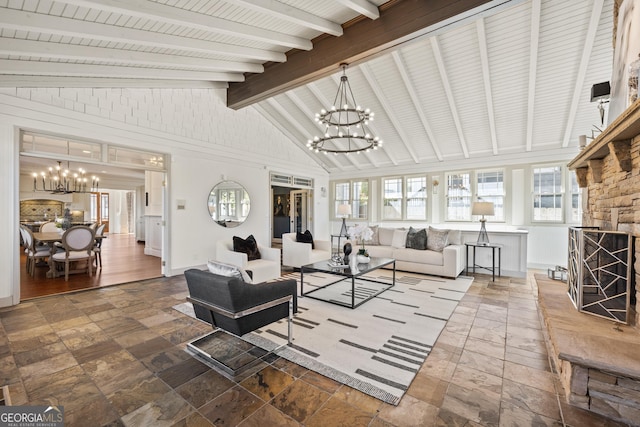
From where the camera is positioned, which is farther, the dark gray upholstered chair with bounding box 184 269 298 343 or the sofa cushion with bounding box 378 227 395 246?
the sofa cushion with bounding box 378 227 395 246

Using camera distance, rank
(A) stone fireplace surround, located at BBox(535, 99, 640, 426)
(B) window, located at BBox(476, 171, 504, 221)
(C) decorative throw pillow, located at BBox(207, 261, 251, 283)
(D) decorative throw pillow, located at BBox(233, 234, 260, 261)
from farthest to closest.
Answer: (B) window, located at BBox(476, 171, 504, 221) < (D) decorative throw pillow, located at BBox(233, 234, 260, 261) < (C) decorative throw pillow, located at BBox(207, 261, 251, 283) < (A) stone fireplace surround, located at BBox(535, 99, 640, 426)

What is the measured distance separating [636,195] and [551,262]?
528 cm

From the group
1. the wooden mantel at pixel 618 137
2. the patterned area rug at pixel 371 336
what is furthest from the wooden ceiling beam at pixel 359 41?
the patterned area rug at pixel 371 336

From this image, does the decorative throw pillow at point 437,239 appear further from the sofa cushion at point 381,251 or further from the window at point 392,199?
the window at point 392,199

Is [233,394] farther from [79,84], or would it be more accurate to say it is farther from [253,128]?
[253,128]

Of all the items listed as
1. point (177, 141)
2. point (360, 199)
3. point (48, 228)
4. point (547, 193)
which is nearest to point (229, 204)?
point (177, 141)

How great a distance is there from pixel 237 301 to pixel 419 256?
4380mm

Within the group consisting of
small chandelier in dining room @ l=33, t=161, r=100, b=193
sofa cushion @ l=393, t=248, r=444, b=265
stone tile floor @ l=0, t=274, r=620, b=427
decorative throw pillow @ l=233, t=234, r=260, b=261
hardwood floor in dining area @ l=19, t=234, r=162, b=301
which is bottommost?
stone tile floor @ l=0, t=274, r=620, b=427

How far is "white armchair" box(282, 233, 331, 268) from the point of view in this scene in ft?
18.6

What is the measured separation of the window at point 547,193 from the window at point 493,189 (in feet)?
2.23

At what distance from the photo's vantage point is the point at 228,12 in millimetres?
3256

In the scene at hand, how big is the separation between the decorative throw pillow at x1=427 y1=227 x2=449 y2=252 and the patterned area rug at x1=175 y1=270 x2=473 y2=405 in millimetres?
1278

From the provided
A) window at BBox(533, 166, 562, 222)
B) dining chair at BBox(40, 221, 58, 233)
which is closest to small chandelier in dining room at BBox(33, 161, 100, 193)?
dining chair at BBox(40, 221, 58, 233)

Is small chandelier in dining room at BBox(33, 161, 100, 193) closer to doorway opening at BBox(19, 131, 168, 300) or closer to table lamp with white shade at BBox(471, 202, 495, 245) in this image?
doorway opening at BBox(19, 131, 168, 300)
